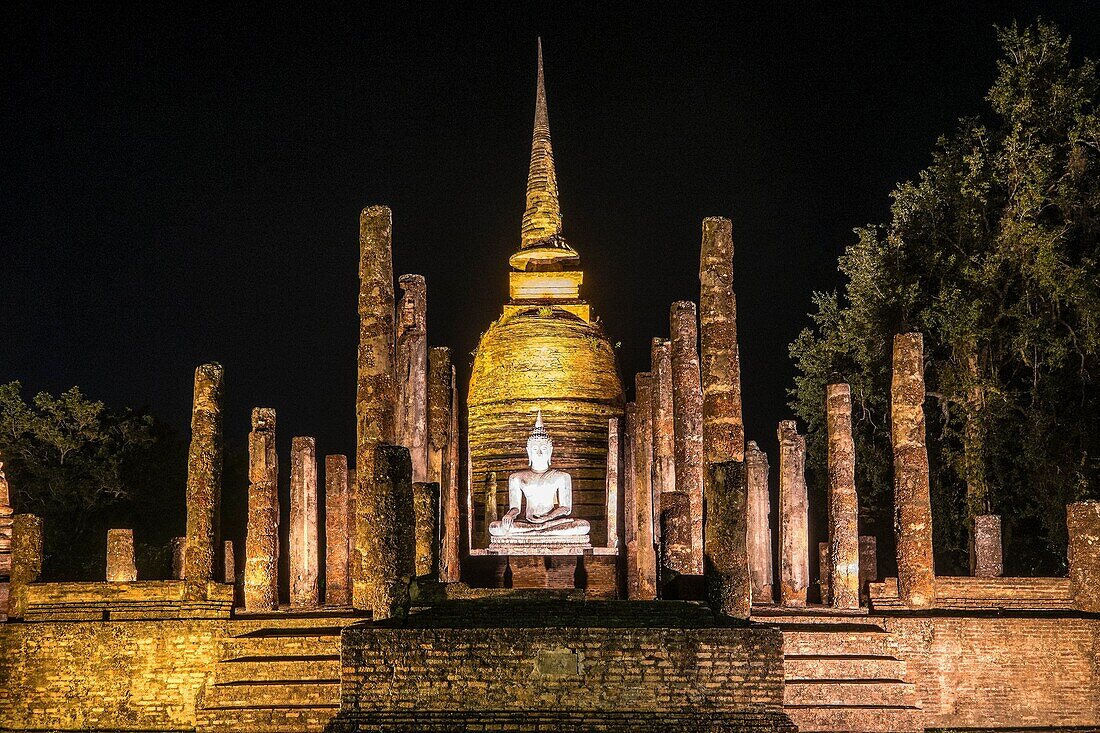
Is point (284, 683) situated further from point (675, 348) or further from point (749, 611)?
point (675, 348)

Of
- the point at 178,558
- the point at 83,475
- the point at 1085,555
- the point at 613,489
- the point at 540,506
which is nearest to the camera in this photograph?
the point at 1085,555

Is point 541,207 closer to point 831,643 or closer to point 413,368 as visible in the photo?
point 413,368

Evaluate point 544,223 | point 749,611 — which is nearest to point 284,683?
point 749,611

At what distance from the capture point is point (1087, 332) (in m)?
21.5

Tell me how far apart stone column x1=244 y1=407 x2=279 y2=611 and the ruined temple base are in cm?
659

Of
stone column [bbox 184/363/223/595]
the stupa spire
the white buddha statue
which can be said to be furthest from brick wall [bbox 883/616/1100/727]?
the stupa spire

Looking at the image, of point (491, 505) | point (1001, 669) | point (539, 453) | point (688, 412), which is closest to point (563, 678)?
point (1001, 669)

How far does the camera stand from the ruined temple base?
10.9 metres

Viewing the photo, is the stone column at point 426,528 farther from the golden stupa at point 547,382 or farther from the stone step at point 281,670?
the golden stupa at point 547,382

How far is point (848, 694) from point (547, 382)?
1517 cm

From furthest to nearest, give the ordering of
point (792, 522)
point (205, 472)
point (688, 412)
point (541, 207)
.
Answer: point (541, 207), point (792, 522), point (688, 412), point (205, 472)

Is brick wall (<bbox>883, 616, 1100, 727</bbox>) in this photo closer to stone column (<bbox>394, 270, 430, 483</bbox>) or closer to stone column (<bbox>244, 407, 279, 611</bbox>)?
stone column (<bbox>394, 270, 430, 483</bbox>)

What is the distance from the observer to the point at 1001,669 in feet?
51.2

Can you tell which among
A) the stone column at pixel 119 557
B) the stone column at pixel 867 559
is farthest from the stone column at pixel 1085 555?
the stone column at pixel 867 559
